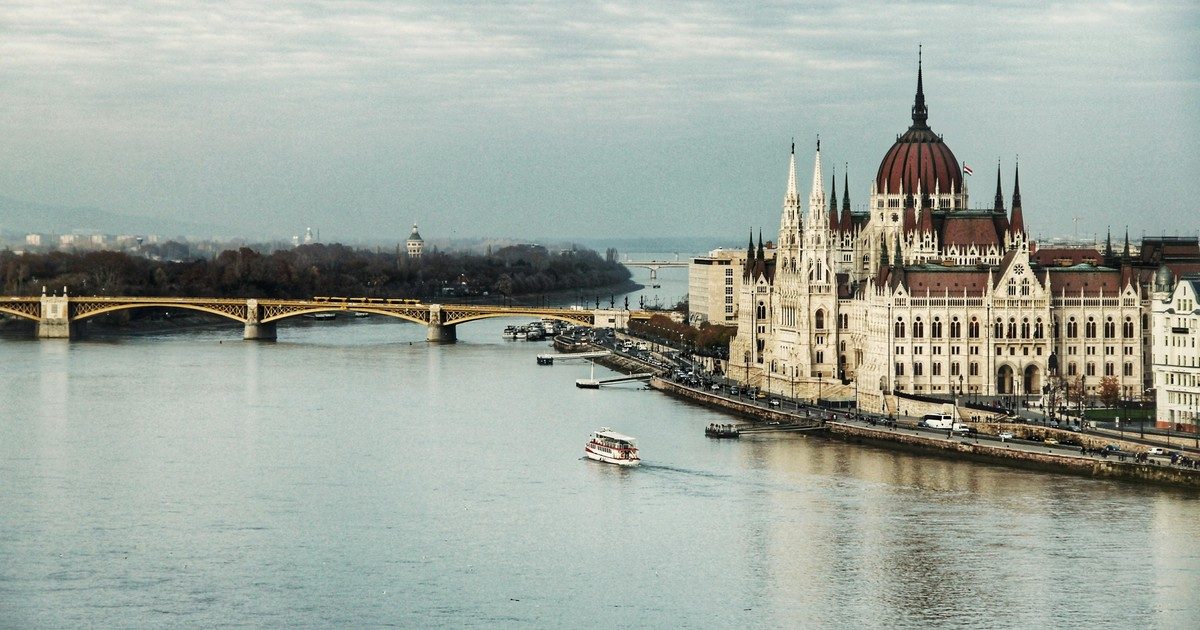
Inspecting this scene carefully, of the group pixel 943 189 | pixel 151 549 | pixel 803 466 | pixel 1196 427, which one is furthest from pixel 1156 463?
pixel 943 189

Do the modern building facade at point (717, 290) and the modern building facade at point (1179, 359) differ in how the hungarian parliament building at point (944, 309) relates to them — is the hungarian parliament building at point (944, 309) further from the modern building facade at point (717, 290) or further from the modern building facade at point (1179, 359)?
the modern building facade at point (717, 290)

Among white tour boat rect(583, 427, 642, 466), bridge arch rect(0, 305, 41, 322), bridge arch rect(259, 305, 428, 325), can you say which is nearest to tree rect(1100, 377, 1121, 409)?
white tour boat rect(583, 427, 642, 466)

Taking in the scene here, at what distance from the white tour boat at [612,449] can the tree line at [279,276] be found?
194 feet

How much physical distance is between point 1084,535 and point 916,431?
40.4 ft

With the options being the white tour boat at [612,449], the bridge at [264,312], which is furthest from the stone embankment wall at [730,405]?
the bridge at [264,312]

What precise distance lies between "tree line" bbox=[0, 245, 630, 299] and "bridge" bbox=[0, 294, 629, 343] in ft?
41.5

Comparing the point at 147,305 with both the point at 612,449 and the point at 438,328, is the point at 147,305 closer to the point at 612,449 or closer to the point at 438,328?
the point at 438,328

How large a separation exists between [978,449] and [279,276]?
76.5 m

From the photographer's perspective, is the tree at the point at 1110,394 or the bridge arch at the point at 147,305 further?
the bridge arch at the point at 147,305

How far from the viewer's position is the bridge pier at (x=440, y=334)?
274ft

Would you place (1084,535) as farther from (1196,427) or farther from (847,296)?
(847,296)

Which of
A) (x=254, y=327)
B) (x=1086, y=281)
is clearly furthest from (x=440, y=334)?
(x=1086, y=281)

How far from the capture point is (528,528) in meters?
36.6

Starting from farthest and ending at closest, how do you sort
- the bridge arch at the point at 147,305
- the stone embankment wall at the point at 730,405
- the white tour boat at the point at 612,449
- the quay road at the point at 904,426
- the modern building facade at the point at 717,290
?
the modern building facade at the point at 717,290 → the bridge arch at the point at 147,305 → the stone embankment wall at the point at 730,405 → the white tour boat at the point at 612,449 → the quay road at the point at 904,426
